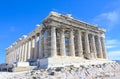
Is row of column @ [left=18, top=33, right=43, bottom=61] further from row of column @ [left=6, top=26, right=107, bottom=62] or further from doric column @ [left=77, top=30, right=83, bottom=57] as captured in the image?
doric column @ [left=77, top=30, right=83, bottom=57]

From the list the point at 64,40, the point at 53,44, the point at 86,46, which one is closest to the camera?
the point at 53,44

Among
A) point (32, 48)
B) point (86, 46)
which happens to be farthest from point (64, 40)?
point (32, 48)

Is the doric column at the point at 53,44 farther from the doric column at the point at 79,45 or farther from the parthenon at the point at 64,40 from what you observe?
the doric column at the point at 79,45

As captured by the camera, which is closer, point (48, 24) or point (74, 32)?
point (48, 24)

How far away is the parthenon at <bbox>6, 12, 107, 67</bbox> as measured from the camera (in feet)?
131

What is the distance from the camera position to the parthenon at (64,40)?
40.0 metres

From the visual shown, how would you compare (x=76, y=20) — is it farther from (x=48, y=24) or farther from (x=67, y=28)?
(x=48, y=24)

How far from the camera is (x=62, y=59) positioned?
121 ft

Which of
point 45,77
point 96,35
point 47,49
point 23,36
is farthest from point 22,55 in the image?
point 45,77

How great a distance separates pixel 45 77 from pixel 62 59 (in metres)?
18.3

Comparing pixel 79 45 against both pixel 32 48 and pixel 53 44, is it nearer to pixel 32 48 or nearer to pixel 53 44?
pixel 53 44

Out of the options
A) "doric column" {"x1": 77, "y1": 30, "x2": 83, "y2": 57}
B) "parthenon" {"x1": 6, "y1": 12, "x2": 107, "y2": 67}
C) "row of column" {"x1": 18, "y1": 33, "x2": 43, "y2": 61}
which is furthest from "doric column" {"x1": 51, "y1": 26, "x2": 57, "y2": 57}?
"doric column" {"x1": 77, "y1": 30, "x2": 83, "y2": 57}

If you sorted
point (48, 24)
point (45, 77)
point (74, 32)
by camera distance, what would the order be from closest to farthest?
1. point (45, 77)
2. point (48, 24)
3. point (74, 32)

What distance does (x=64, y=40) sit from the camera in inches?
1646
